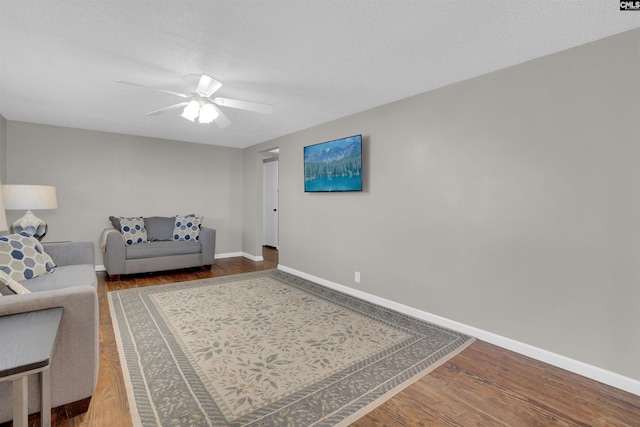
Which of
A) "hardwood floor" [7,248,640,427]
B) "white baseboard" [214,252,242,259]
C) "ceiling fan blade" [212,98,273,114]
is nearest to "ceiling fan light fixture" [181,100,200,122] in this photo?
"ceiling fan blade" [212,98,273,114]

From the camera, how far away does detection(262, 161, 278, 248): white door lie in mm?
7863

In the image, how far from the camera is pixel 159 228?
5.26 metres

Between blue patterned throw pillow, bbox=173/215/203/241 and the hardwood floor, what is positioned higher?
blue patterned throw pillow, bbox=173/215/203/241

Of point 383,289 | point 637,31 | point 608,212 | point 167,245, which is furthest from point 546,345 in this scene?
point 167,245

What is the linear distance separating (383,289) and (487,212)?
1.44 metres

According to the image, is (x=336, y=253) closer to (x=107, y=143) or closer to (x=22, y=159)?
(x=107, y=143)

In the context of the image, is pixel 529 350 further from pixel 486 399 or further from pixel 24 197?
pixel 24 197

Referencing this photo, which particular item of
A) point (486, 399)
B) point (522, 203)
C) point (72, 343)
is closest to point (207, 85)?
point (72, 343)

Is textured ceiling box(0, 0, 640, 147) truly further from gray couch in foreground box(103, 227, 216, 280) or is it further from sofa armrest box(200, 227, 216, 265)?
sofa armrest box(200, 227, 216, 265)

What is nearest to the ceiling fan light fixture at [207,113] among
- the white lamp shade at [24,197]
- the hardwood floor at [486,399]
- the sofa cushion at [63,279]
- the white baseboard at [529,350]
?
the sofa cushion at [63,279]

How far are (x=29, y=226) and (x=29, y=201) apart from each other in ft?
1.22

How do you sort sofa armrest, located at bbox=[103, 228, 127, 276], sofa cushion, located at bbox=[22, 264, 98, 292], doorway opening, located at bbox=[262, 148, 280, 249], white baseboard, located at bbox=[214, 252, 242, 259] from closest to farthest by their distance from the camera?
sofa cushion, located at bbox=[22, 264, 98, 292]
sofa armrest, located at bbox=[103, 228, 127, 276]
white baseboard, located at bbox=[214, 252, 242, 259]
doorway opening, located at bbox=[262, 148, 280, 249]

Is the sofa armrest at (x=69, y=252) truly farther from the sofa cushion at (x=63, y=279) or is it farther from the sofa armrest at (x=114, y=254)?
the sofa armrest at (x=114, y=254)

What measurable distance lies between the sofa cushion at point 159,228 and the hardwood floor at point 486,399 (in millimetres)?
3047
